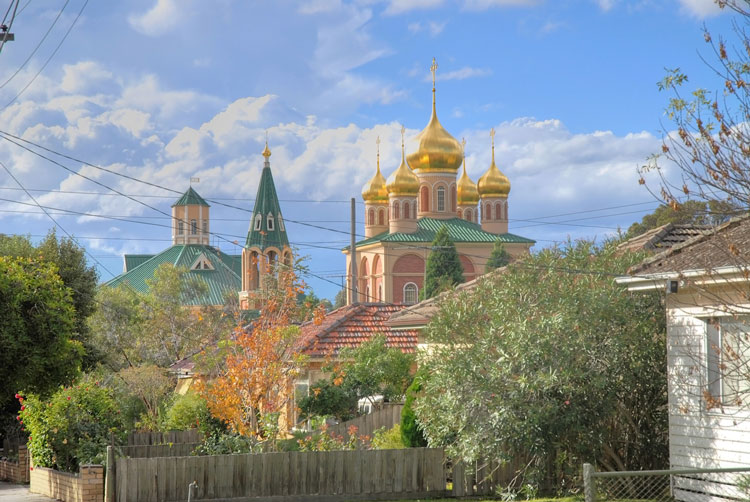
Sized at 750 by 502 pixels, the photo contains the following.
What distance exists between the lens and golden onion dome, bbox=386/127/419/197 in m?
84.9

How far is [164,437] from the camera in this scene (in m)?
24.8

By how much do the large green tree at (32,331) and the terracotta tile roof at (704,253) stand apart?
31.8 feet

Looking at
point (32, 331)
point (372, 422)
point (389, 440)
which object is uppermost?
point (32, 331)

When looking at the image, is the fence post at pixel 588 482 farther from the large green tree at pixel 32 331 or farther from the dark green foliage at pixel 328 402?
the dark green foliage at pixel 328 402

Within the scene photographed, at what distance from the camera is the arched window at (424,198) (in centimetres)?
8744

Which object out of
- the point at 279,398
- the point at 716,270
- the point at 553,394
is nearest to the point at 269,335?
the point at 279,398

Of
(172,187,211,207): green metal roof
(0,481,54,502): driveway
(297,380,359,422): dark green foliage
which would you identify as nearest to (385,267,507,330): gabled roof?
(297,380,359,422): dark green foliage

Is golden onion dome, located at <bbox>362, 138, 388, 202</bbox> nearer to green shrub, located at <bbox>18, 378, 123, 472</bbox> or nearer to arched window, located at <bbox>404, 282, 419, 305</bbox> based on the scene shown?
arched window, located at <bbox>404, 282, 419, 305</bbox>

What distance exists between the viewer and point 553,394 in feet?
50.8

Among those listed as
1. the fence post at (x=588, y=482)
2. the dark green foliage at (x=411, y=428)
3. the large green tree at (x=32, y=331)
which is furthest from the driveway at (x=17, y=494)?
the fence post at (x=588, y=482)

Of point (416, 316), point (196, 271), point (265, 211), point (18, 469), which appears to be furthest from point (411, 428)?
point (196, 271)

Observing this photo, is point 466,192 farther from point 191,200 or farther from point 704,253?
point 704,253

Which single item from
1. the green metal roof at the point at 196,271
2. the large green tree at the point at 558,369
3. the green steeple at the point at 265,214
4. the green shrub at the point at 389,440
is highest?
the green steeple at the point at 265,214

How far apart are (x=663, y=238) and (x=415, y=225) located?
66.4 m
